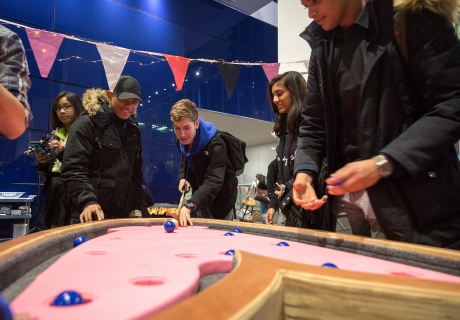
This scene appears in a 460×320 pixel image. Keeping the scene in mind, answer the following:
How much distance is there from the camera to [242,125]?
822 centimetres

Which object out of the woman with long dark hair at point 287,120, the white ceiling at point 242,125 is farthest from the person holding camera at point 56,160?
the white ceiling at point 242,125

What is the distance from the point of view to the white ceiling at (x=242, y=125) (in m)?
7.25

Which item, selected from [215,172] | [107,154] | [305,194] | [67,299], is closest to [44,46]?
[107,154]

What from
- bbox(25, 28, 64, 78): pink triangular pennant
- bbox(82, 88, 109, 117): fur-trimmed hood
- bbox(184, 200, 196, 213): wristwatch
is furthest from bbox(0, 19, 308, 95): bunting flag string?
bbox(184, 200, 196, 213): wristwatch

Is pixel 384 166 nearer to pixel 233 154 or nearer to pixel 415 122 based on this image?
pixel 415 122

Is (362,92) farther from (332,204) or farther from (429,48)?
(332,204)

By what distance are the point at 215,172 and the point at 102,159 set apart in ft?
2.40

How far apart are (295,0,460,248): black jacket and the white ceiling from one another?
584 cm

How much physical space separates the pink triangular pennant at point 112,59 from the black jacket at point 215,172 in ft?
5.99

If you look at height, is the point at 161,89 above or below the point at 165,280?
above

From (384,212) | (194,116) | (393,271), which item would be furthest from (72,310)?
(194,116)

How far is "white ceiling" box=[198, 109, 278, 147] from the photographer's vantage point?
285 inches

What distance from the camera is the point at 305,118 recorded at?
53.5 inches

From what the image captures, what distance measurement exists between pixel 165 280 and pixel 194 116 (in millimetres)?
1951
